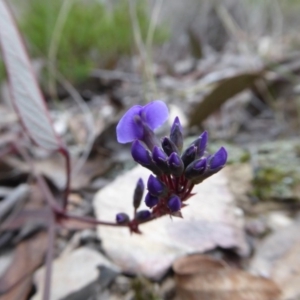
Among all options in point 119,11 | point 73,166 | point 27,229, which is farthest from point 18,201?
point 119,11

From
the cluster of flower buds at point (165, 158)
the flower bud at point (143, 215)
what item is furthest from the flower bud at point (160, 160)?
the flower bud at point (143, 215)

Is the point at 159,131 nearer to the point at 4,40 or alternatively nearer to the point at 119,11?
the point at 4,40

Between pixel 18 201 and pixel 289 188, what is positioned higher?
pixel 18 201

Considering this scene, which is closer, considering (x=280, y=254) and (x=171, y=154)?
(x=171, y=154)

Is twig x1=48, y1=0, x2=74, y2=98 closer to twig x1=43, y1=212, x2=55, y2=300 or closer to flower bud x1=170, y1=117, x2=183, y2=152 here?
twig x1=43, y1=212, x2=55, y2=300

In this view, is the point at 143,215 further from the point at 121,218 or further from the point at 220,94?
the point at 220,94

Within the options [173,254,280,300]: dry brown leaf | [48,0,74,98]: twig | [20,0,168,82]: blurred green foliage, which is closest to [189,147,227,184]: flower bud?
[173,254,280,300]: dry brown leaf
